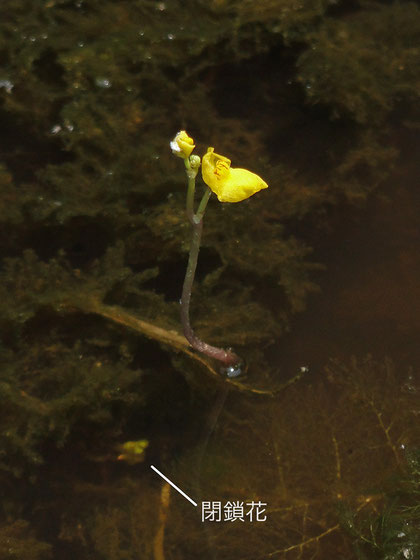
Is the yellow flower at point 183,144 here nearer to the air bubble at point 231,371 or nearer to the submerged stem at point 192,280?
the submerged stem at point 192,280

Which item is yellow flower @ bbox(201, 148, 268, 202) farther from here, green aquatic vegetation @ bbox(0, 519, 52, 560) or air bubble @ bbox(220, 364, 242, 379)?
green aquatic vegetation @ bbox(0, 519, 52, 560)

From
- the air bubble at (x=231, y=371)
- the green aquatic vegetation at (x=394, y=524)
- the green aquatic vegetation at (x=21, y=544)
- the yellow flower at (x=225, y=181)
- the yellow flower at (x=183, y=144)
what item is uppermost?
the yellow flower at (x=183, y=144)

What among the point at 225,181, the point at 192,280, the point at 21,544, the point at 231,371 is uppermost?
the point at 225,181

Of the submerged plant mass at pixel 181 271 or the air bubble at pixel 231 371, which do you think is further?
the air bubble at pixel 231 371

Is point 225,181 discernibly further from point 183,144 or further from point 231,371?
point 231,371

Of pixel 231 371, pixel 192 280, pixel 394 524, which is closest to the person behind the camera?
pixel 192 280

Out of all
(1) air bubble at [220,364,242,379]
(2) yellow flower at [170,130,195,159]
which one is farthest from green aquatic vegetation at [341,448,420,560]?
(2) yellow flower at [170,130,195,159]

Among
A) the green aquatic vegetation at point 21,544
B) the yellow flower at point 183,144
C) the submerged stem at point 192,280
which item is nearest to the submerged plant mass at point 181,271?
the green aquatic vegetation at point 21,544

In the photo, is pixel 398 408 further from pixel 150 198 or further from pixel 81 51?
pixel 81 51

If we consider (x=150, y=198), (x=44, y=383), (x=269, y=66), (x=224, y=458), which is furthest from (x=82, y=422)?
(x=269, y=66)

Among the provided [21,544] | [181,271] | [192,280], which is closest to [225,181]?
[192,280]

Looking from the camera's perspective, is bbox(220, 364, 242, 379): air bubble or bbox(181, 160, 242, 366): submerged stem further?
bbox(220, 364, 242, 379): air bubble
